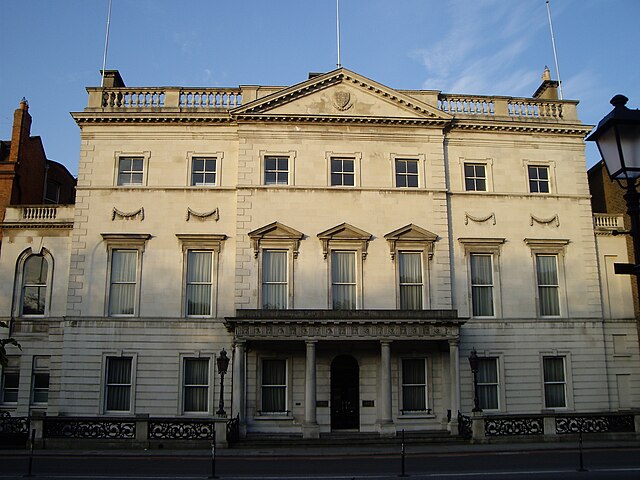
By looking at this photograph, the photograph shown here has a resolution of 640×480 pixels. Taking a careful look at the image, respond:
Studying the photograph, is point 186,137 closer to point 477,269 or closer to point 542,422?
point 477,269

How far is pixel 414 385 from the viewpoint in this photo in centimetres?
2928

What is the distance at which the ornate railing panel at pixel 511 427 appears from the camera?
1010 inches

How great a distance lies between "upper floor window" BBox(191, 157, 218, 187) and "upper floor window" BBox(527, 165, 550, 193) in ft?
52.5

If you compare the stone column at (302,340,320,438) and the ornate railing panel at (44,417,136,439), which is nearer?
the ornate railing panel at (44,417,136,439)

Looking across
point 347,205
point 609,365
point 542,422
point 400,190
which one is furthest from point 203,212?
point 609,365

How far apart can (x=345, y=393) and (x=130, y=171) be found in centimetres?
1494

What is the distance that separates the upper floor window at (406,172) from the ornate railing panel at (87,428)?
16547 mm

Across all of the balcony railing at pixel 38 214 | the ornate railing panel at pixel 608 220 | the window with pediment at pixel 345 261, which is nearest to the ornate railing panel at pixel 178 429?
the window with pediment at pixel 345 261

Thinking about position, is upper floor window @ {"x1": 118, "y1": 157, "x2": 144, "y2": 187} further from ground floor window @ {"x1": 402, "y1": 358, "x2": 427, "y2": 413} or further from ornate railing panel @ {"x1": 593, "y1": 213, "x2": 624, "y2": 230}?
ornate railing panel @ {"x1": 593, "y1": 213, "x2": 624, "y2": 230}

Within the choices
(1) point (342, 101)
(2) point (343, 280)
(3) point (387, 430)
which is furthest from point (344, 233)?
(3) point (387, 430)

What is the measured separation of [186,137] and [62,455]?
1578 centimetres

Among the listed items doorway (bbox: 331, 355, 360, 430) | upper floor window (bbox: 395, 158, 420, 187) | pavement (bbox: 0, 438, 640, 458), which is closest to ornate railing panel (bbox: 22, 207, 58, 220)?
pavement (bbox: 0, 438, 640, 458)

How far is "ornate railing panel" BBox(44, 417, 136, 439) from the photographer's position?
24.3m

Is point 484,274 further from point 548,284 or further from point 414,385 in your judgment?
point 414,385
